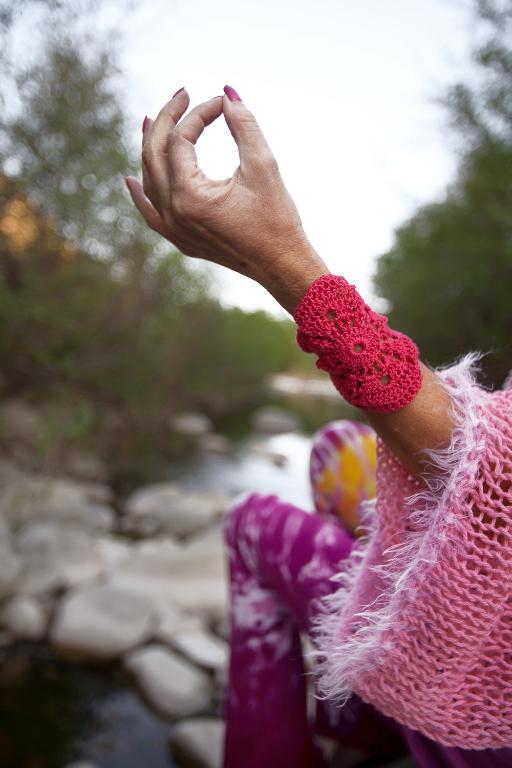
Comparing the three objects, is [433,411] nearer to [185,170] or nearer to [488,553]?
[488,553]

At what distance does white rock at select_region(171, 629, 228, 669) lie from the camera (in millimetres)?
2418

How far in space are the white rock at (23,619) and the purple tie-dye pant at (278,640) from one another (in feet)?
6.19

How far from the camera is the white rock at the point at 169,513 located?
197 inches

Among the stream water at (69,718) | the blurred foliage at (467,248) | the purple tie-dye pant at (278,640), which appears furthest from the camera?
the blurred foliage at (467,248)

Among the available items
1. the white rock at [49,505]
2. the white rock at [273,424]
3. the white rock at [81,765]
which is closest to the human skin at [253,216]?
the white rock at [81,765]

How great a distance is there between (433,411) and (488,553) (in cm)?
18

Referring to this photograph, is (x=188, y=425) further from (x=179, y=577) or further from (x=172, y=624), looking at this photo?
(x=172, y=624)

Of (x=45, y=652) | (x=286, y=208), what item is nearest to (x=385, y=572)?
(x=286, y=208)

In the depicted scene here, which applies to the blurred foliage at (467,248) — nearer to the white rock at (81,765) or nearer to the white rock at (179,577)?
the white rock at (179,577)

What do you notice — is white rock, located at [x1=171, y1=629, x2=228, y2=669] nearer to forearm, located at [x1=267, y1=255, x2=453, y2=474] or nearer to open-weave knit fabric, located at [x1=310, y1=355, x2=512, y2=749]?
open-weave knit fabric, located at [x1=310, y1=355, x2=512, y2=749]

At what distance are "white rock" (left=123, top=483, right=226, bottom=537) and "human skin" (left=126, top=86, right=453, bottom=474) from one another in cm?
458

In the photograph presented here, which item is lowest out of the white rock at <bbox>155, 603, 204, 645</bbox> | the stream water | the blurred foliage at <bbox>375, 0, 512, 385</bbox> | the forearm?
the stream water

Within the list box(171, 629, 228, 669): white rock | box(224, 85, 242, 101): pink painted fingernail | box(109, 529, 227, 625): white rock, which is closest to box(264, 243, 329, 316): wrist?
box(224, 85, 242, 101): pink painted fingernail

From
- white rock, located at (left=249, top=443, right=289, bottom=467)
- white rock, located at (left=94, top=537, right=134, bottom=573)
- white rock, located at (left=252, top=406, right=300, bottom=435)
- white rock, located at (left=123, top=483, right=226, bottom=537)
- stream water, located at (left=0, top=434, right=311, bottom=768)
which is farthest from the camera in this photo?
white rock, located at (left=252, top=406, right=300, bottom=435)
